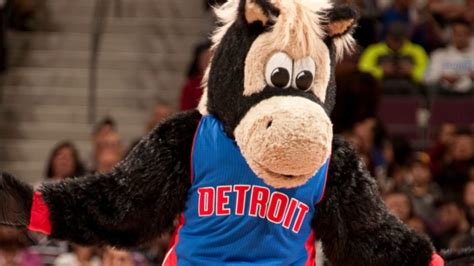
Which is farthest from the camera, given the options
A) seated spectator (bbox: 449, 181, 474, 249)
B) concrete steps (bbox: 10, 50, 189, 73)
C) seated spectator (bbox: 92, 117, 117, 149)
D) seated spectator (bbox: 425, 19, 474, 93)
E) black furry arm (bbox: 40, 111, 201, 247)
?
concrete steps (bbox: 10, 50, 189, 73)

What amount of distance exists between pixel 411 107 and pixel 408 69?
0.56m

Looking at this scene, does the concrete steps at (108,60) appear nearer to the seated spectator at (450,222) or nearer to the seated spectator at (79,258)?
the seated spectator at (450,222)

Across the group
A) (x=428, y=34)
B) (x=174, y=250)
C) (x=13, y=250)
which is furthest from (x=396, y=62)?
(x=174, y=250)

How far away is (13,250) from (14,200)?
2639 mm

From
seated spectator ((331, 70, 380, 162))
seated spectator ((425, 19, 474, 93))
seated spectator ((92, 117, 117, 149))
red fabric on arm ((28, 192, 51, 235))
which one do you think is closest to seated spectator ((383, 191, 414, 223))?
seated spectator ((331, 70, 380, 162))

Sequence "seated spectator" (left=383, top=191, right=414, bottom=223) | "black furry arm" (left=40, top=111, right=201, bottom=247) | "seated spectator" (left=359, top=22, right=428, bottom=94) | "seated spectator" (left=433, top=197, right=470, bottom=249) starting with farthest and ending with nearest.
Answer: "seated spectator" (left=359, top=22, right=428, bottom=94), "seated spectator" (left=433, top=197, right=470, bottom=249), "seated spectator" (left=383, top=191, right=414, bottom=223), "black furry arm" (left=40, top=111, right=201, bottom=247)

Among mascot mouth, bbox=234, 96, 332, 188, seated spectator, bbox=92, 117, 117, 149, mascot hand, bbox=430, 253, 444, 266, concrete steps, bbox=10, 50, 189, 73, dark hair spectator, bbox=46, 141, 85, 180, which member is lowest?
dark hair spectator, bbox=46, 141, 85, 180

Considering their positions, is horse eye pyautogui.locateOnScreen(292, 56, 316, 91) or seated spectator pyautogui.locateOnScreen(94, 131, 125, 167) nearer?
horse eye pyautogui.locateOnScreen(292, 56, 316, 91)

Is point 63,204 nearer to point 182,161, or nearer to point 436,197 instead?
point 182,161

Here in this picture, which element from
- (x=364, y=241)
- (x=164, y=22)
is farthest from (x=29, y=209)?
(x=164, y=22)

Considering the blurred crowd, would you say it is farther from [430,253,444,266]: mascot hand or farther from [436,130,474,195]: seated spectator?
[430,253,444,266]: mascot hand

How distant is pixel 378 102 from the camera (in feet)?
25.3

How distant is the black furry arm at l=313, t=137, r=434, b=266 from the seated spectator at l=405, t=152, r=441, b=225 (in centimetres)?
386

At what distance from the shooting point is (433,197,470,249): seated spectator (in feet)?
22.0
